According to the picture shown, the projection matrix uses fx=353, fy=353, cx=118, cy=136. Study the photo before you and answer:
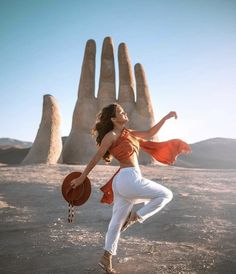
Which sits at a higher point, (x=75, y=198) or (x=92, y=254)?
(x=75, y=198)

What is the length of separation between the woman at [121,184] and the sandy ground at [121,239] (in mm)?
493

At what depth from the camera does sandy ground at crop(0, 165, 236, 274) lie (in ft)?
12.7

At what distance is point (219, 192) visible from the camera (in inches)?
355

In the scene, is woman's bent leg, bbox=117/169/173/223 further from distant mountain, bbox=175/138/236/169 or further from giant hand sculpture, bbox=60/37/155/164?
distant mountain, bbox=175/138/236/169

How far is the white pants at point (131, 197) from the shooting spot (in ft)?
11.4

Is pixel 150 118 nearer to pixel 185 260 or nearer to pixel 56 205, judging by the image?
pixel 56 205

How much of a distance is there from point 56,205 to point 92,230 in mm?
2066

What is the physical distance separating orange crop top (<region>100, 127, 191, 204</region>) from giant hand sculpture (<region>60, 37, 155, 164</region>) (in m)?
14.9

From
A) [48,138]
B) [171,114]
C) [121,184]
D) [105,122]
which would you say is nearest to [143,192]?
[121,184]

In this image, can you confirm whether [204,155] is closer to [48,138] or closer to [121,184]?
[48,138]

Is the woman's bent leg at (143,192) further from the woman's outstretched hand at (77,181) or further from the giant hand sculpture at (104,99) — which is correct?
the giant hand sculpture at (104,99)

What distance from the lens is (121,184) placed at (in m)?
3.49

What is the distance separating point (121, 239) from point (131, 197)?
5.99ft

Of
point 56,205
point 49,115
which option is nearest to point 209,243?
point 56,205
